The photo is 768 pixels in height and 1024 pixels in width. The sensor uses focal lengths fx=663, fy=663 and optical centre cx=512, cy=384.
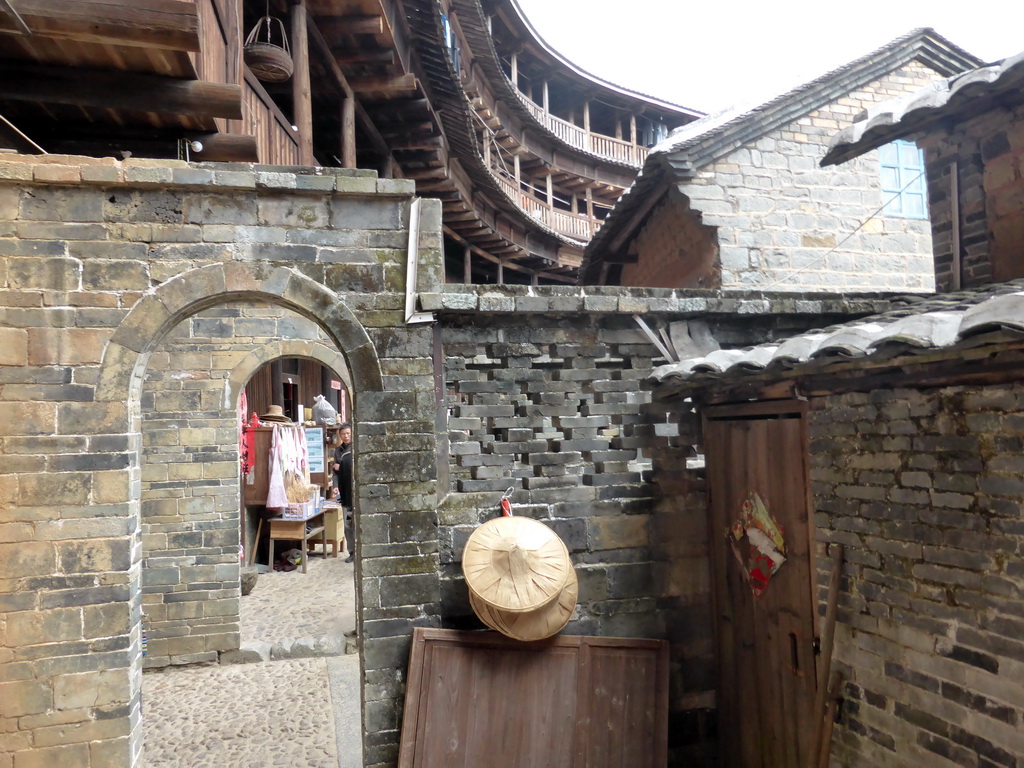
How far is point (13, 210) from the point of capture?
4254 millimetres

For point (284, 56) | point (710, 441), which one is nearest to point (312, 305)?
point (710, 441)

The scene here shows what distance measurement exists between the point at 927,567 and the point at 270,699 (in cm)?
597

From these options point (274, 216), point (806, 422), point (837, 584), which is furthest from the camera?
point (274, 216)

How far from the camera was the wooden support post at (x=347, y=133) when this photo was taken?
7598 mm

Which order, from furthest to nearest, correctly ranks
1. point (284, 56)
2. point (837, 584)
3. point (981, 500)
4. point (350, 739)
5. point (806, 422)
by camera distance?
point (284, 56)
point (350, 739)
point (806, 422)
point (837, 584)
point (981, 500)

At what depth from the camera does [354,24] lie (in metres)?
7.33

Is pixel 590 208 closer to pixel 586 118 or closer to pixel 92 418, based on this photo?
pixel 586 118

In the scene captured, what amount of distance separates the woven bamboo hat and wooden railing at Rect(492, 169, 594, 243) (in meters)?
13.8

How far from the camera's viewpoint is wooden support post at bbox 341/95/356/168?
7.60m

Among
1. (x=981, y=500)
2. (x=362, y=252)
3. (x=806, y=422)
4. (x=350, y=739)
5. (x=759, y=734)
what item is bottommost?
(x=350, y=739)

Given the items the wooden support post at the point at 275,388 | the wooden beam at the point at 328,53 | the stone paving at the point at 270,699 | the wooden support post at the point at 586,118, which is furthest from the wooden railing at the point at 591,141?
the stone paving at the point at 270,699

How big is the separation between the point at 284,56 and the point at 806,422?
590 centimetres

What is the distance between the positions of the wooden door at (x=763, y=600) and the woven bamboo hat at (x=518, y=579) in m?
1.29

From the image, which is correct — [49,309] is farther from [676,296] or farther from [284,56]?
[676,296]
